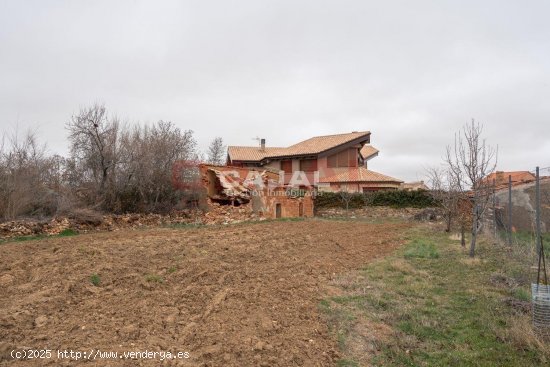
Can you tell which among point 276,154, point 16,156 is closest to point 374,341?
point 16,156

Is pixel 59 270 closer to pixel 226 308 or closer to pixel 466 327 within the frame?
pixel 226 308

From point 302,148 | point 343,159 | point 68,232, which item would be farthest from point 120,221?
point 343,159

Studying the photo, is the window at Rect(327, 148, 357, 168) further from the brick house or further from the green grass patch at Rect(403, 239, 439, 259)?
the green grass patch at Rect(403, 239, 439, 259)

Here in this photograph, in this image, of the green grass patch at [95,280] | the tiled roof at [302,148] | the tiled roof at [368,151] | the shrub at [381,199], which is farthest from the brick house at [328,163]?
the green grass patch at [95,280]

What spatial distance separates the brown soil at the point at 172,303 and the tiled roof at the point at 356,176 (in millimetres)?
20018

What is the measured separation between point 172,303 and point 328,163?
2557 centimetres

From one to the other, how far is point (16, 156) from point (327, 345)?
14110mm

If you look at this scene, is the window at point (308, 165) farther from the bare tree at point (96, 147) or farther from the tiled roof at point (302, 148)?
the bare tree at point (96, 147)

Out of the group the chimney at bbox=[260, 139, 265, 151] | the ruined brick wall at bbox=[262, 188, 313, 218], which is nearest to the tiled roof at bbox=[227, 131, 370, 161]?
the chimney at bbox=[260, 139, 265, 151]

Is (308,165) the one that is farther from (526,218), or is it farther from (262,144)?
(526,218)

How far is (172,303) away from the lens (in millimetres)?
4285

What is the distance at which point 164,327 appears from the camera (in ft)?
11.9

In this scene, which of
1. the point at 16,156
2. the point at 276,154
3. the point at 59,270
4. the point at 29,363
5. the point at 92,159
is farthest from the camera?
the point at 276,154

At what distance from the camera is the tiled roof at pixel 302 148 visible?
28995 mm
